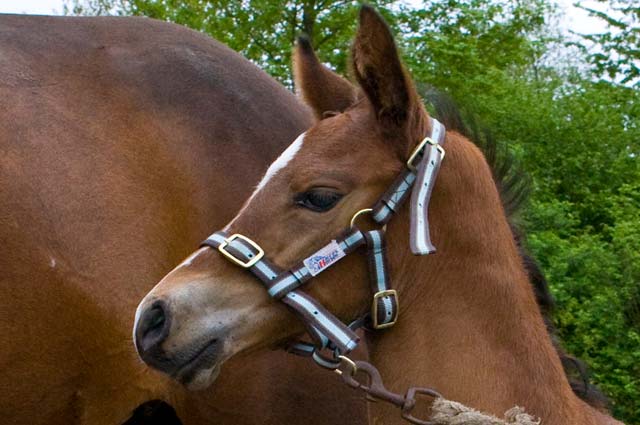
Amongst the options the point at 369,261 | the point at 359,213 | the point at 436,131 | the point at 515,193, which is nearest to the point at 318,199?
the point at 359,213

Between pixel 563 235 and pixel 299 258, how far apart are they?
454cm

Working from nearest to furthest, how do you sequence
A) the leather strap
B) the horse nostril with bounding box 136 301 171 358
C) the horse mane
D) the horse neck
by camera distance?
the horse nostril with bounding box 136 301 171 358
the leather strap
the horse neck
the horse mane

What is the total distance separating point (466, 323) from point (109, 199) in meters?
1.40

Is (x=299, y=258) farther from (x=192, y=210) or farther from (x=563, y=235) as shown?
(x=563, y=235)

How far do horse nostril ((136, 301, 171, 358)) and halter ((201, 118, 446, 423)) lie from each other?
0.83ft

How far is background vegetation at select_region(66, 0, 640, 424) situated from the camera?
20.5ft

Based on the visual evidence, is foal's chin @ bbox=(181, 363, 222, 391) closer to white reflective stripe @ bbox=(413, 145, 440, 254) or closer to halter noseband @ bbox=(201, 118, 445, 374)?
halter noseband @ bbox=(201, 118, 445, 374)

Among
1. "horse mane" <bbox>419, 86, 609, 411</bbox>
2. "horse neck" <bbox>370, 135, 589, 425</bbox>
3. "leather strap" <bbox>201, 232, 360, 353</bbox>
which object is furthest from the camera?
"horse mane" <bbox>419, 86, 609, 411</bbox>

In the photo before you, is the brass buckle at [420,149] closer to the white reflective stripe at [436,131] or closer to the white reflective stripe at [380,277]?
the white reflective stripe at [436,131]

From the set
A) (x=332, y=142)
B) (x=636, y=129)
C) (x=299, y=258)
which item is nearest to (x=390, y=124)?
(x=332, y=142)

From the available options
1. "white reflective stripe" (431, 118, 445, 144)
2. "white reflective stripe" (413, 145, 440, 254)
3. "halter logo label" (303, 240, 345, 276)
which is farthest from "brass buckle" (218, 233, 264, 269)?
"white reflective stripe" (431, 118, 445, 144)

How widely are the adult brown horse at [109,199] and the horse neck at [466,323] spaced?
2.83 feet

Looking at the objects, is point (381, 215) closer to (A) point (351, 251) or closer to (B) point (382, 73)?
(A) point (351, 251)

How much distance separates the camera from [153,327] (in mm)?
2865
